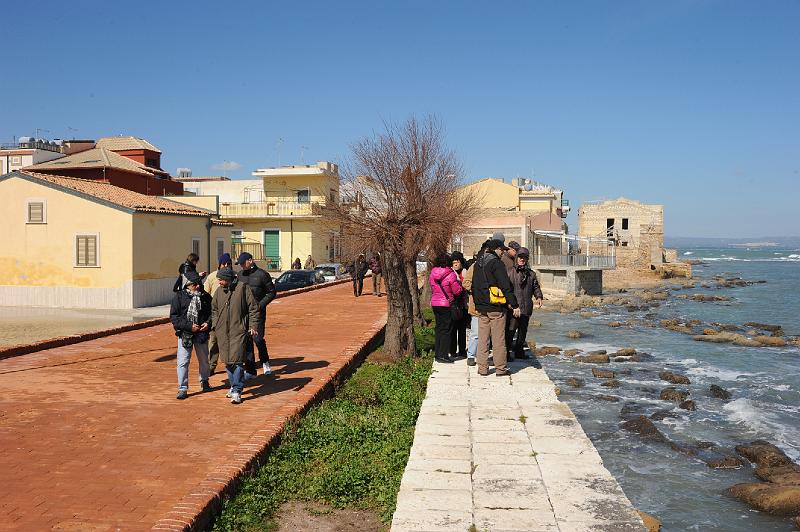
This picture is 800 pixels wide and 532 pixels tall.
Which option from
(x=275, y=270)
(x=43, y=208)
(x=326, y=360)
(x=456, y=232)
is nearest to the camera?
(x=326, y=360)

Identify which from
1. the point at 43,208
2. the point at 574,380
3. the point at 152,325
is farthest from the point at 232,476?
the point at 43,208

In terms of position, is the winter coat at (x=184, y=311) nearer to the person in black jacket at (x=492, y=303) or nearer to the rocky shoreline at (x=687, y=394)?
the person in black jacket at (x=492, y=303)

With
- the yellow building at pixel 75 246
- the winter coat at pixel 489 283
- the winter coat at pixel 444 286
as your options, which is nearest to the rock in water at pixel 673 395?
the winter coat at pixel 444 286

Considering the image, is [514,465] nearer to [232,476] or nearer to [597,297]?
[232,476]

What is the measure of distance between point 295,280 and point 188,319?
67.2 ft

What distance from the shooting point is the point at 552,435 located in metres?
6.92

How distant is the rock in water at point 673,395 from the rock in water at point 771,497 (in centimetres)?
597

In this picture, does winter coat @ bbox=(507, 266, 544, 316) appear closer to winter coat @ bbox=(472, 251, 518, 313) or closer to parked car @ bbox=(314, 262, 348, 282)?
winter coat @ bbox=(472, 251, 518, 313)

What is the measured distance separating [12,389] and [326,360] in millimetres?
Answer: 4541

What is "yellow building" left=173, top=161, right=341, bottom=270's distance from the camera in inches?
1794

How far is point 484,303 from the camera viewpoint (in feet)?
31.0

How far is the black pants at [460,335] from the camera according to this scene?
11.3 metres

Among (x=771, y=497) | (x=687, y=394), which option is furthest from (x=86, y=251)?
(x=771, y=497)

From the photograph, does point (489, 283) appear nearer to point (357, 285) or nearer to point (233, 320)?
point (233, 320)
